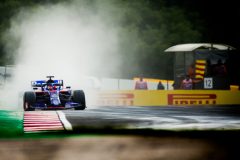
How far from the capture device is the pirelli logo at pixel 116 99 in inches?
991

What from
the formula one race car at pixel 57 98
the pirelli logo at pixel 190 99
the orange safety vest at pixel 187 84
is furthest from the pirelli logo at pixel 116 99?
the formula one race car at pixel 57 98

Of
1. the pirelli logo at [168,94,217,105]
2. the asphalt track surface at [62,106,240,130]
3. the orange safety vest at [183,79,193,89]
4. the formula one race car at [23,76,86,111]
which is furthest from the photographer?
the orange safety vest at [183,79,193,89]

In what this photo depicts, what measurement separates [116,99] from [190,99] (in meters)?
3.17

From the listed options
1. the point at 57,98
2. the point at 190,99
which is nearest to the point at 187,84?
the point at 190,99

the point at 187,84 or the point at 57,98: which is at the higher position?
the point at 187,84

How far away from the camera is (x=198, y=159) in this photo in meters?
6.79

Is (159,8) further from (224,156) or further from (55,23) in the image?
(224,156)

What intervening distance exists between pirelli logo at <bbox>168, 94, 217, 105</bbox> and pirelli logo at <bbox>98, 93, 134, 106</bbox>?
172 cm

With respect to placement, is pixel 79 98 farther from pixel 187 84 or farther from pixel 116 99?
pixel 187 84

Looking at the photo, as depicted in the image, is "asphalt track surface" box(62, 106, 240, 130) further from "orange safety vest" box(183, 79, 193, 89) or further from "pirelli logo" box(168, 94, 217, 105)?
"orange safety vest" box(183, 79, 193, 89)

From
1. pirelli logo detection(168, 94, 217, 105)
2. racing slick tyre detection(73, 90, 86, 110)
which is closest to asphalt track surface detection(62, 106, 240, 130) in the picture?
racing slick tyre detection(73, 90, 86, 110)

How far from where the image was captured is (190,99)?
1003 inches

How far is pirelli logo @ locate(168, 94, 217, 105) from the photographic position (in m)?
25.4

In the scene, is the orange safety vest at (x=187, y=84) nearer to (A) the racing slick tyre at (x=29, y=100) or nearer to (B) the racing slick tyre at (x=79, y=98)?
(B) the racing slick tyre at (x=79, y=98)
